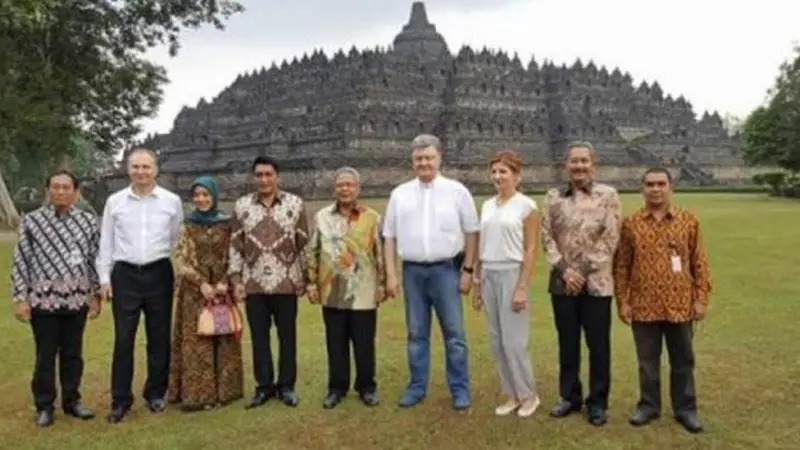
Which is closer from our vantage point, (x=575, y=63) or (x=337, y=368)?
(x=337, y=368)

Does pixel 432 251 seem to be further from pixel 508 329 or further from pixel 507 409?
pixel 507 409

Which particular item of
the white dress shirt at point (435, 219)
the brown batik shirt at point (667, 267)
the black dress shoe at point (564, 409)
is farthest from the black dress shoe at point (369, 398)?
the brown batik shirt at point (667, 267)

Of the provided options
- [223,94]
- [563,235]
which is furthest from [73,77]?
[223,94]

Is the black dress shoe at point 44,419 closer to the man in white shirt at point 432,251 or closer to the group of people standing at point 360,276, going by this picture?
the group of people standing at point 360,276

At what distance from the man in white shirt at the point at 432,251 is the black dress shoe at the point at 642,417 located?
137cm

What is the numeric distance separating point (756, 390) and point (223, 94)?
69.3 metres

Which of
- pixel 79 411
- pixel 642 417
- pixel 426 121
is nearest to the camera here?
pixel 642 417

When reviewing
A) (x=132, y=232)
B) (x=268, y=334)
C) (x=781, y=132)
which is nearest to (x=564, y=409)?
(x=268, y=334)

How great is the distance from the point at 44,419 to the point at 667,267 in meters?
5.13

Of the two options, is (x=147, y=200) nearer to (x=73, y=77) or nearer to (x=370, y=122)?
(x=73, y=77)

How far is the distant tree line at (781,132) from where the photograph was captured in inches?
1769

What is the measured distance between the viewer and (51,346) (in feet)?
24.3

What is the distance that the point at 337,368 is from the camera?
7.81 metres

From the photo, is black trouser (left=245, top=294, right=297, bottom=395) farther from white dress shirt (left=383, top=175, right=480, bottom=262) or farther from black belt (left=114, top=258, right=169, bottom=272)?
white dress shirt (left=383, top=175, right=480, bottom=262)
